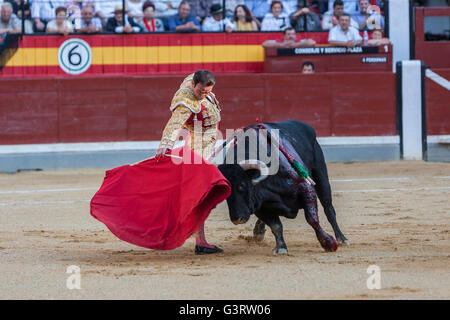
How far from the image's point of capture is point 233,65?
1032 centimetres

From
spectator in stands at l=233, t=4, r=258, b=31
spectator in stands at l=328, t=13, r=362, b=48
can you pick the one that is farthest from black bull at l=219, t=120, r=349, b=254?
spectator in stands at l=233, t=4, r=258, b=31

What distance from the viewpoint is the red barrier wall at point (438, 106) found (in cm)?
997

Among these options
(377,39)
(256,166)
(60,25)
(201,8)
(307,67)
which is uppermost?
(201,8)

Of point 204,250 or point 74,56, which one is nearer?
point 204,250

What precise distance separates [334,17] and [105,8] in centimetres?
284

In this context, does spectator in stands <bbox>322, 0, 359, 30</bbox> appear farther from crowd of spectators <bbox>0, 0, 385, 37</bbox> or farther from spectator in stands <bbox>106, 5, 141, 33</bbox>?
spectator in stands <bbox>106, 5, 141, 33</bbox>

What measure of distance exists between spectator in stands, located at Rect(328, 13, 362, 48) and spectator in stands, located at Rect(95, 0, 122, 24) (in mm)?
2636

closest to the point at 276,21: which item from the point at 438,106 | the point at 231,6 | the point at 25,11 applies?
the point at 231,6

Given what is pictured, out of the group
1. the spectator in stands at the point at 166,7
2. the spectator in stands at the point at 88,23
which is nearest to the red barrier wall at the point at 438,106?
the spectator in stands at the point at 166,7

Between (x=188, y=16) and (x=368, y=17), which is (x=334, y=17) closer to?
(x=368, y=17)

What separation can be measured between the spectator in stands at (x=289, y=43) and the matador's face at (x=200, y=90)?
549 cm

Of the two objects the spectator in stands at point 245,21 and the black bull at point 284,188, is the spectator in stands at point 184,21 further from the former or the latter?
the black bull at point 284,188

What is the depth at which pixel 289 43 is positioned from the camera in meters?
9.90

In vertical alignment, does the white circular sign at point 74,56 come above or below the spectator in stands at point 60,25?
below
